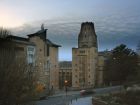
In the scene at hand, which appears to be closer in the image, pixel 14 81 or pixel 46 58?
pixel 14 81

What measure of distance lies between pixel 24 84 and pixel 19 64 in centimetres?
265

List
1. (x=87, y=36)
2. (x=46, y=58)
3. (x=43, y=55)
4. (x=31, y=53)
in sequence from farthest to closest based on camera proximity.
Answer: (x=87, y=36)
(x=46, y=58)
(x=43, y=55)
(x=31, y=53)

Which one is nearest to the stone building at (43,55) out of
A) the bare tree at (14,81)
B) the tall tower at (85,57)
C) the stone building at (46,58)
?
the stone building at (46,58)

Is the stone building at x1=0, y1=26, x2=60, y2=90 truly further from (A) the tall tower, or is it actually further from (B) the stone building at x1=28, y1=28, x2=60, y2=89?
(A) the tall tower

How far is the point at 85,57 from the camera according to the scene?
16250 cm

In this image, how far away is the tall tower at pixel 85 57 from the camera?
527 ft

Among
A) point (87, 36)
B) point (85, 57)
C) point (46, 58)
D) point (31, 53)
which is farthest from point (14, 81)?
point (87, 36)

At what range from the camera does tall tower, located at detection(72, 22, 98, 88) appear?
16062cm

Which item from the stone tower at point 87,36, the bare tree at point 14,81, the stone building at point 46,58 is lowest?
the bare tree at point 14,81

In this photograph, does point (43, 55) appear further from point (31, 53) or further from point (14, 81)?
point (14, 81)

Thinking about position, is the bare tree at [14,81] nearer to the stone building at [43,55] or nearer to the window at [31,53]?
the window at [31,53]

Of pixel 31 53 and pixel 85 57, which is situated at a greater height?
pixel 85 57

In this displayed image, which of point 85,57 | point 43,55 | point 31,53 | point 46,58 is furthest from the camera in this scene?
point 85,57

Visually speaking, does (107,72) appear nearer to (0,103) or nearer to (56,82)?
(56,82)
